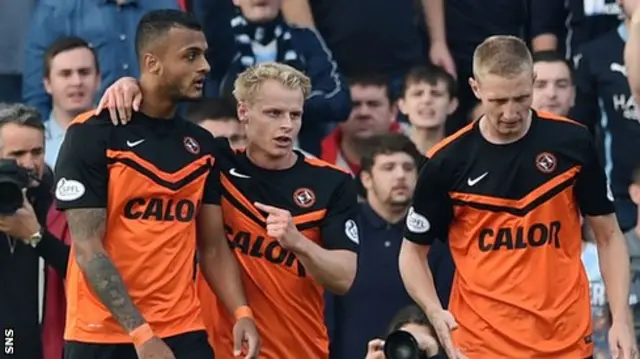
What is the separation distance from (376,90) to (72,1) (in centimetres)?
180

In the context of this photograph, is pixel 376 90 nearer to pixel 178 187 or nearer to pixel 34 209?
pixel 34 209

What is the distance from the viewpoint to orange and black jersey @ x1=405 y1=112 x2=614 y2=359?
6.77 meters

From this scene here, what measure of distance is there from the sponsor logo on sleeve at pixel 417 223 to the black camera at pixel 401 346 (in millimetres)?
749

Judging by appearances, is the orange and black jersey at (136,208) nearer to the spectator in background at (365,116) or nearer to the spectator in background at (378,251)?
the spectator in background at (378,251)

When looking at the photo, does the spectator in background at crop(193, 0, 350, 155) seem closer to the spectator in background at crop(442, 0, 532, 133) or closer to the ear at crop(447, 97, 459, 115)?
the ear at crop(447, 97, 459, 115)

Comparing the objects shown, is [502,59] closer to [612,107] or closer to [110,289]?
[110,289]

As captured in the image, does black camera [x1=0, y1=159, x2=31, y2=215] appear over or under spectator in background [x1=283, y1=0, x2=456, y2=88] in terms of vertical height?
under

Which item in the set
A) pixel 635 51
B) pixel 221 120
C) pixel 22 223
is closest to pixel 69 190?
pixel 22 223

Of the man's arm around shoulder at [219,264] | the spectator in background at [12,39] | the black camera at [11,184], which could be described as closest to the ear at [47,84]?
the spectator in background at [12,39]

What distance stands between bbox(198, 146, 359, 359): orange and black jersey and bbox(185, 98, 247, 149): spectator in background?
1.73 m

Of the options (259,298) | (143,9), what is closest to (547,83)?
(143,9)

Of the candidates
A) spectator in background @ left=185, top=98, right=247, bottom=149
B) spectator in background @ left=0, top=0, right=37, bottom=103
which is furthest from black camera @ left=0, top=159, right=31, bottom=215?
spectator in background @ left=0, top=0, right=37, bottom=103

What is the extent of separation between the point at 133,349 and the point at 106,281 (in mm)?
330

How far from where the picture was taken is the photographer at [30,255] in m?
7.36
